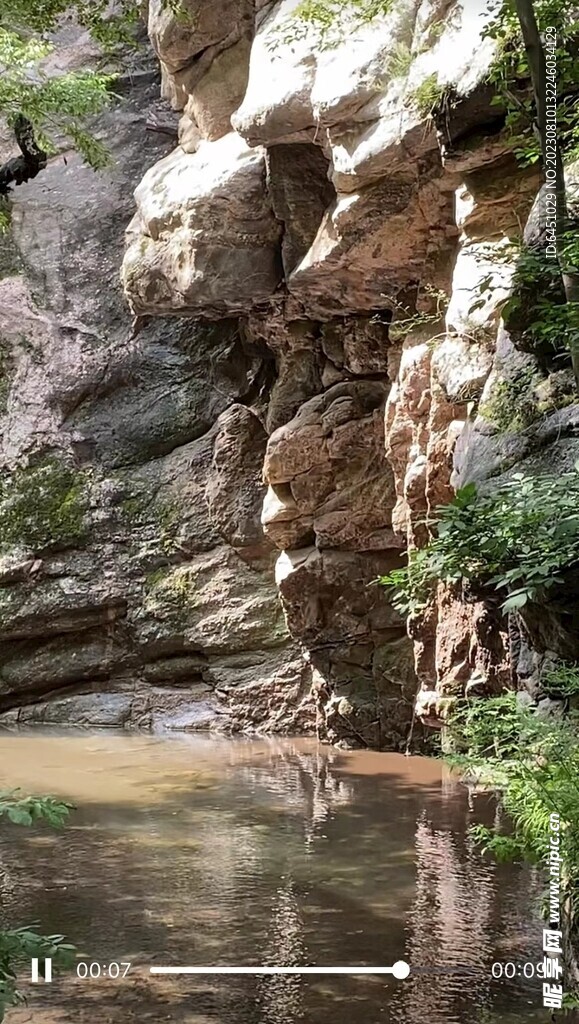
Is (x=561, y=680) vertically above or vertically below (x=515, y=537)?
below

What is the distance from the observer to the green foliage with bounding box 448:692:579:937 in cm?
340

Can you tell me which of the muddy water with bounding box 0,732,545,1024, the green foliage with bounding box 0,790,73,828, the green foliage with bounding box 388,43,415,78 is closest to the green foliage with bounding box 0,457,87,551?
the muddy water with bounding box 0,732,545,1024

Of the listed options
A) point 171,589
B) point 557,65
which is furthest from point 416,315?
point 171,589

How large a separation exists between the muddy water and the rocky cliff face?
1.49 metres

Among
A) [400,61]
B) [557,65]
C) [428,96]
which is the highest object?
[400,61]

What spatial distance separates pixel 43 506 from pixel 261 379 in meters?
4.05

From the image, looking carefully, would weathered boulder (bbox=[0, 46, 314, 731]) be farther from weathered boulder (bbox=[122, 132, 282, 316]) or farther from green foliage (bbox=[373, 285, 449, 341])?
green foliage (bbox=[373, 285, 449, 341])

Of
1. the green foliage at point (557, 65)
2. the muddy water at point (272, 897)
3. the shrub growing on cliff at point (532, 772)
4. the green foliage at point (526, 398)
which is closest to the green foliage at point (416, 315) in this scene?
the green foliage at point (557, 65)

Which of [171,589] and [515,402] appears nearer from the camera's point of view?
[515,402]

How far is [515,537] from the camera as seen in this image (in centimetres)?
387

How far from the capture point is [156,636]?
14234mm

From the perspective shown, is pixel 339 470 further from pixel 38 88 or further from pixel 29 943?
pixel 29 943

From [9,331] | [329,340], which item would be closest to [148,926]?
[329,340]
